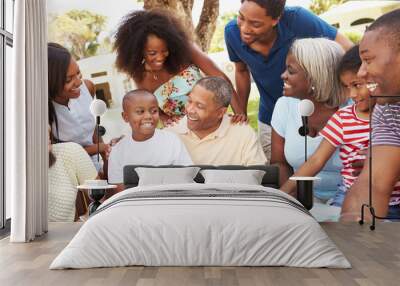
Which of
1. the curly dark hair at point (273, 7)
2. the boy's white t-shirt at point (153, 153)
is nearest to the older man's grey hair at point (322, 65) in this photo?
the curly dark hair at point (273, 7)

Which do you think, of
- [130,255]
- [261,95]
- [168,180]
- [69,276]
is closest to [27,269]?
[69,276]

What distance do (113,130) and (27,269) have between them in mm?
3445

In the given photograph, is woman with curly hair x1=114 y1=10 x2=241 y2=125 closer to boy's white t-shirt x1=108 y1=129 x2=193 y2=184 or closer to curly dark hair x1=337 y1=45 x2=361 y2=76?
boy's white t-shirt x1=108 y1=129 x2=193 y2=184

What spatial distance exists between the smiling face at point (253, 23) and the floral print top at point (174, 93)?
906 millimetres

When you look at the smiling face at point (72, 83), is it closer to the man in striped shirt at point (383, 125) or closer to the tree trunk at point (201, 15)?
the tree trunk at point (201, 15)

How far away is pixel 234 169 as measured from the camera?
7.69 meters

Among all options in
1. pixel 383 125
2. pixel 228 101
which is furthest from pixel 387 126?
pixel 228 101

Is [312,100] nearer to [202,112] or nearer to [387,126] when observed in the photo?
[387,126]

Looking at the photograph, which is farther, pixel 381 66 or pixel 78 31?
pixel 78 31

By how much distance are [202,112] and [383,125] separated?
2.28m

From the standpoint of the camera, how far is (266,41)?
7859 mm

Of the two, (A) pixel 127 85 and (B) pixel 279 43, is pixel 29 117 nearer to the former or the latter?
(A) pixel 127 85

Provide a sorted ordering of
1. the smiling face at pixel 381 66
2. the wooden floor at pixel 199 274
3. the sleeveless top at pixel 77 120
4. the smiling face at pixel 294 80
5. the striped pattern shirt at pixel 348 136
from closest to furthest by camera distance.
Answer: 1. the wooden floor at pixel 199 274
2. the smiling face at pixel 381 66
3. the striped pattern shirt at pixel 348 136
4. the smiling face at pixel 294 80
5. the sleeveless top at pixel 77 120

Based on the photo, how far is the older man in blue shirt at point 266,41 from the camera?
309 inches
